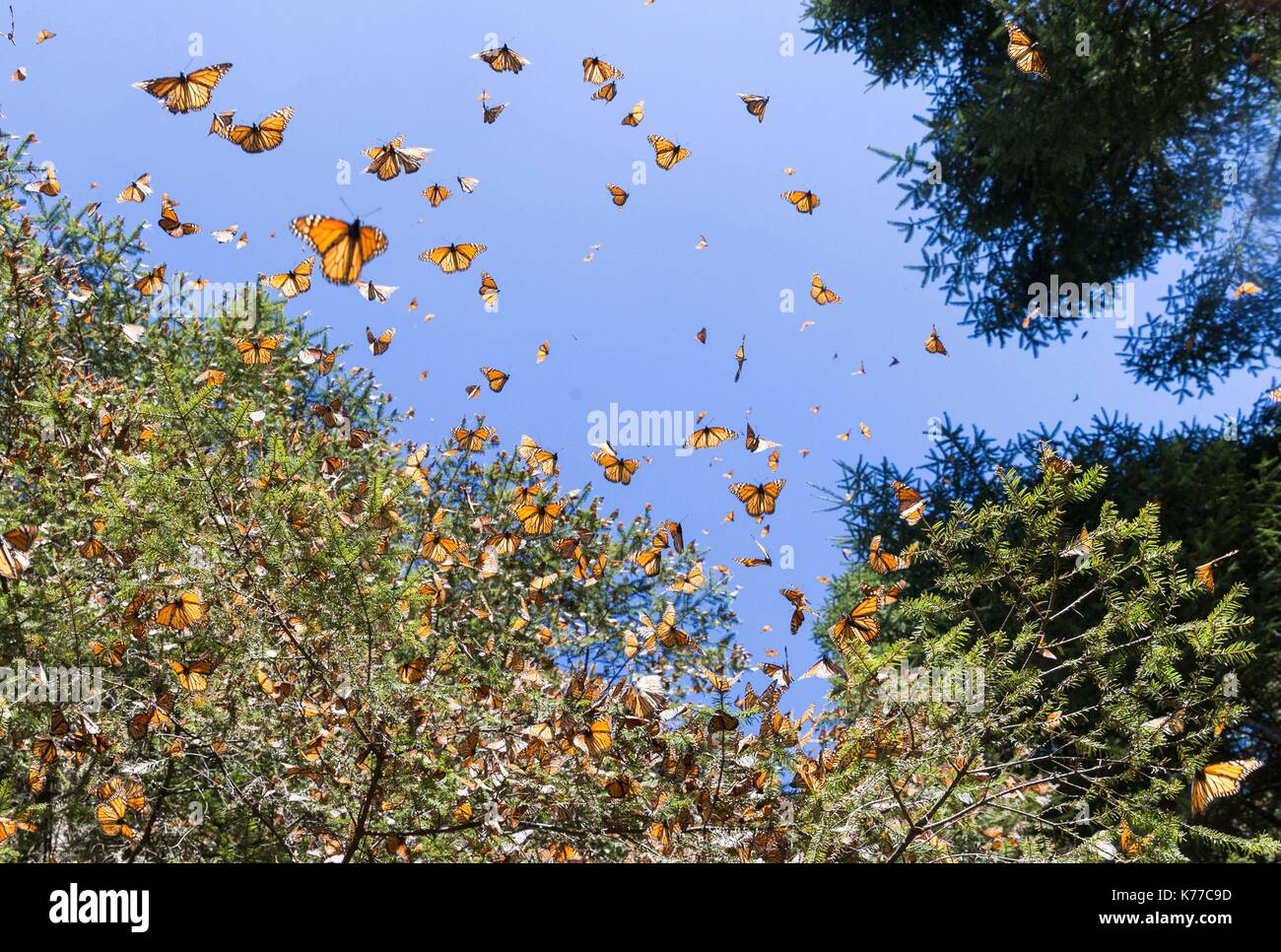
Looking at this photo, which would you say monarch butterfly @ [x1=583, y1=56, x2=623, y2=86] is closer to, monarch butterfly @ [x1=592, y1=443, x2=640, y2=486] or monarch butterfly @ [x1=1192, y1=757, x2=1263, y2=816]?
monarch butterfly @ [x1=592, y1=443, x2=640, y2=486]

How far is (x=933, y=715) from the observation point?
2953 mm

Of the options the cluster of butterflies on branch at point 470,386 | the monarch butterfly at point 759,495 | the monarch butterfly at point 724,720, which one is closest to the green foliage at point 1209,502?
the cluster of butterflies on branch at point 470,386

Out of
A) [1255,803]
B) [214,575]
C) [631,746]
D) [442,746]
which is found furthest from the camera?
[1255,803]

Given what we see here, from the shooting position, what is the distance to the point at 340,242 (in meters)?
3.14

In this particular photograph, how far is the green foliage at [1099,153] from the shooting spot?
23.8ft

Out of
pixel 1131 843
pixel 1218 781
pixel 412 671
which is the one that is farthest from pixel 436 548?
pixel 1218 781

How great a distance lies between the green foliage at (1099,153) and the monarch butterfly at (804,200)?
87.0 inches

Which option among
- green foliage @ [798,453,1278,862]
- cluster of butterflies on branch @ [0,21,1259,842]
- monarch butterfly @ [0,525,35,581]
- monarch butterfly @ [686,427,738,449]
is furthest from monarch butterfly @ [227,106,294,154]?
green foliage @ [798,453,1278,862]

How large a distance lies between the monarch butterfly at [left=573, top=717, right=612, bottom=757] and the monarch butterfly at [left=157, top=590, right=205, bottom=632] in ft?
5.76

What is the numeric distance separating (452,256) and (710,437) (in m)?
2.24

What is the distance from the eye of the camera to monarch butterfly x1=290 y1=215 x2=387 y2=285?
3.04m
